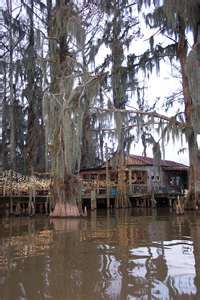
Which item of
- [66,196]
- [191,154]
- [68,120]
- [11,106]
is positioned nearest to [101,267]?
[68,120]

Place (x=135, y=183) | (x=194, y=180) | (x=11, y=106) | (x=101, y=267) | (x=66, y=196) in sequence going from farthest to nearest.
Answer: (x=135, y=183)
(x=11, y=106)
(x=194, y=180)
(x=66, y=196)
(x=101, y=267)

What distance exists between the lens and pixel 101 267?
7.94m

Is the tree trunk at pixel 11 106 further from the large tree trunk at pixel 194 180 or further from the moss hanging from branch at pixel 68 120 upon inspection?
the large tree trunk at pixel 194 180

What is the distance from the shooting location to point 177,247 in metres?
10.2

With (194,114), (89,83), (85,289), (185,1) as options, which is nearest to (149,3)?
(185,1)

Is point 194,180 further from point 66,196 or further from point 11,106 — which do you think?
point 11,106

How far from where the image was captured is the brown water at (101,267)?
6.27 metres

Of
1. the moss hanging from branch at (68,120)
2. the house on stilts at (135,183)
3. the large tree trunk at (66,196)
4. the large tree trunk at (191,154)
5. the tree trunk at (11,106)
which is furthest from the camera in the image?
the tree trunk at (11,106)

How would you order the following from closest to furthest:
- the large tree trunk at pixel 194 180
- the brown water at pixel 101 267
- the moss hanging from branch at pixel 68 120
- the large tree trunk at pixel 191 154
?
the brown water at pixel 101 267 < the moss hanging from branch at pixel 68 120 < the large tree trunk at pixel 191 154 < the large tree trunk at pixel 194 180

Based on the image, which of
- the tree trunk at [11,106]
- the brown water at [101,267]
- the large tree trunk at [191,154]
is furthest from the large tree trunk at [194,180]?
the tree trunk at [11,106]

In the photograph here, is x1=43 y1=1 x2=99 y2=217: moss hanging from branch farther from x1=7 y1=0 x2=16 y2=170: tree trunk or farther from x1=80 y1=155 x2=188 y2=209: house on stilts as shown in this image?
x1=7 y1=0 x2=16 y2=170: tree trunk

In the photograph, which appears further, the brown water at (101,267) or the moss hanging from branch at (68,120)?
the moss hanging from branch at (68,120)

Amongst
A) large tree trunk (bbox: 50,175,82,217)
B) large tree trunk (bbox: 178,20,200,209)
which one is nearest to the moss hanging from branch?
large tree trunk (bbox: 50,175,82,217)

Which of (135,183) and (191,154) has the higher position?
(191,154)
